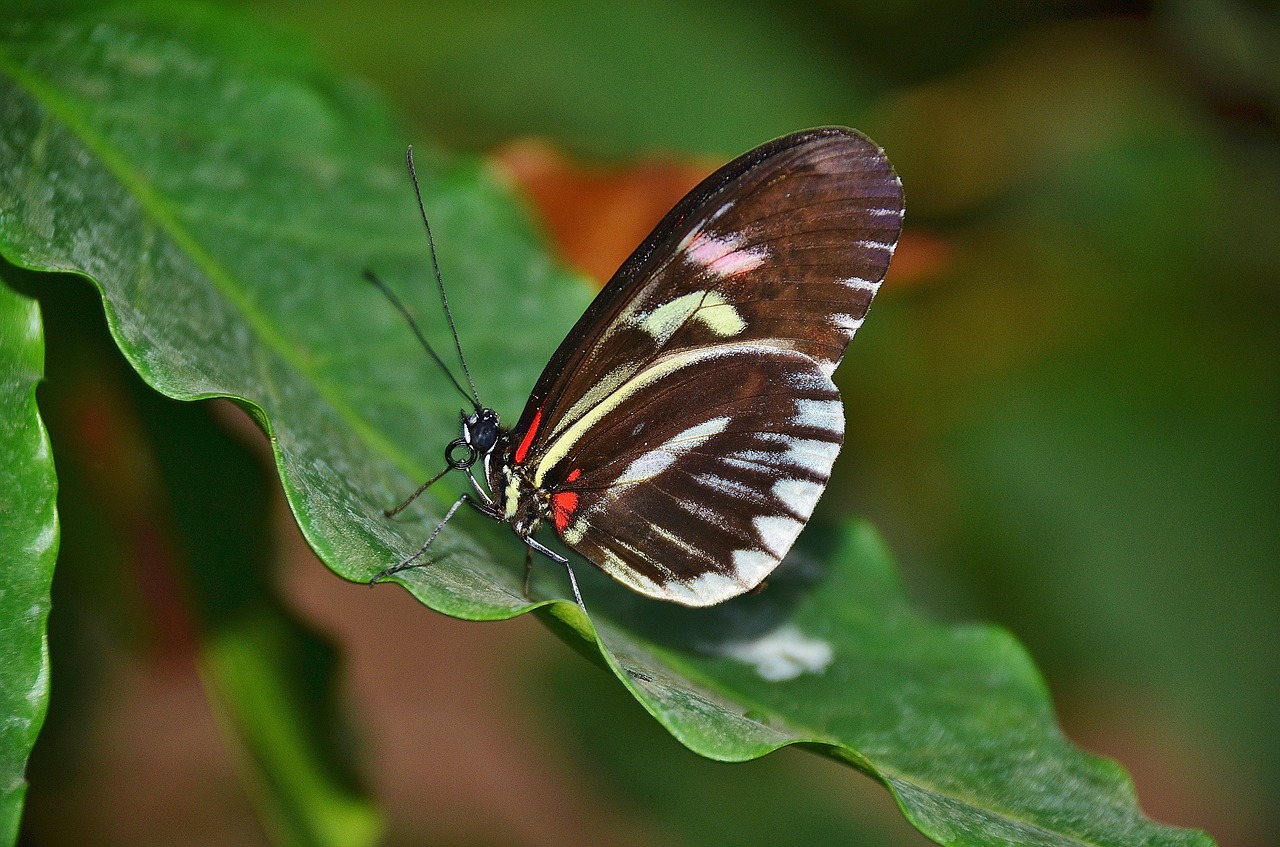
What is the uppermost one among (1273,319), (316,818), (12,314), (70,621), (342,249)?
(1273,319)

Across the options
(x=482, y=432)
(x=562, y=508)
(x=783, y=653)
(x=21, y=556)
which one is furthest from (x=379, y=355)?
(x=783, y=653)

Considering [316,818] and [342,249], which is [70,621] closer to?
[316,818]

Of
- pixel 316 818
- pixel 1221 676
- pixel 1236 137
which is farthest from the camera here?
pixel 1221 676

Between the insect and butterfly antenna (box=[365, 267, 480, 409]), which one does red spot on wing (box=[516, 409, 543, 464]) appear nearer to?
the insect

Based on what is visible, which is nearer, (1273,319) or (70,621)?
(70,621)

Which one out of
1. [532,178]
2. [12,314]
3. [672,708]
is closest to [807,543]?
[672,708]

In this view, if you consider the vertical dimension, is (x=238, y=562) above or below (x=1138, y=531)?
below

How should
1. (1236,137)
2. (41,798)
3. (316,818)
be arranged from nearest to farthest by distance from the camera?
(316,818)
(41,798)
(1236,137)

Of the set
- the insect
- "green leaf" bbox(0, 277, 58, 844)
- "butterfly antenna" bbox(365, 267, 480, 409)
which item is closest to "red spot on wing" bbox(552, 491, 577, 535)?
the insect
